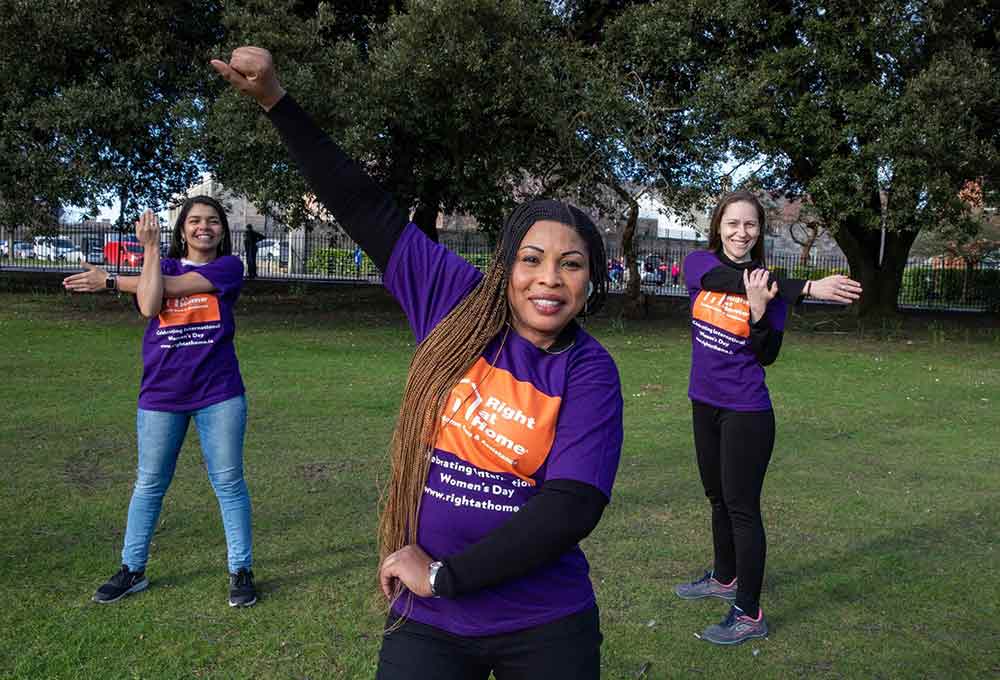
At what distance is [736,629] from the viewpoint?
4.31 m

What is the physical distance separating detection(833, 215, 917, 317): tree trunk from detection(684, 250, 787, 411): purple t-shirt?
790 inches

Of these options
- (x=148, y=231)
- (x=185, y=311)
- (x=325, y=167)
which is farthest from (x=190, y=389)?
(x=325, y=167)

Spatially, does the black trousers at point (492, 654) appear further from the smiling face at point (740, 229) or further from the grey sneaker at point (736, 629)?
the smiling face at point (740, 229)

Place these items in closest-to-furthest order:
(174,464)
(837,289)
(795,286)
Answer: (837,289)
(795,286)
(174,464)

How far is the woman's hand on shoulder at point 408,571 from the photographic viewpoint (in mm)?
1880

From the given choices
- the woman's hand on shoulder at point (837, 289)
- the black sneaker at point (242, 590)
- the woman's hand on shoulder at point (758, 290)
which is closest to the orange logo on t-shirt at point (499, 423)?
the woman's hand on shoulder at point (837, 289)

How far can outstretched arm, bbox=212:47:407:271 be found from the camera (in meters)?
2.14

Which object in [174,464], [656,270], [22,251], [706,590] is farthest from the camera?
[22,251]

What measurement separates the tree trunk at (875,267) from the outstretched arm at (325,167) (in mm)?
22623

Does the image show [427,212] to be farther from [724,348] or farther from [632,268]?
[724,348]

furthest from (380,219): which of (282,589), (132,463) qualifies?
(132,463)

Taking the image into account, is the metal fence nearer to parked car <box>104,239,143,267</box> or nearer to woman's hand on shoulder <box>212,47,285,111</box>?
parked car <box>104,239,143,267</box>

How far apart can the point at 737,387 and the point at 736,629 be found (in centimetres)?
114

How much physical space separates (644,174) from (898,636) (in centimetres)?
1584
